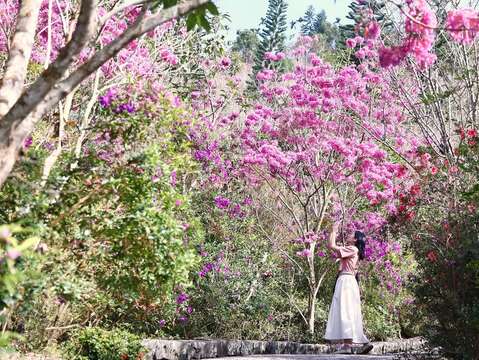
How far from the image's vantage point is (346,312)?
1026 cm

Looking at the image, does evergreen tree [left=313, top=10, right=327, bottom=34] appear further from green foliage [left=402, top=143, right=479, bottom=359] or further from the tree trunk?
green foliage [left=402, top=143, right=479, bottom=359]

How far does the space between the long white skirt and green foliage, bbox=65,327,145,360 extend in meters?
3.83

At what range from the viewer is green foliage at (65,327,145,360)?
23.5 ft

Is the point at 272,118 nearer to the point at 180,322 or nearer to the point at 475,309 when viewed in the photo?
the point at 180,322

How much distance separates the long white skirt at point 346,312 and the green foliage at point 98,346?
151 inches

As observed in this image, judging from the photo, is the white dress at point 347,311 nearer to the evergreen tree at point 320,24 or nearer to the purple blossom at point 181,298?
the purple blossom at point 181,298

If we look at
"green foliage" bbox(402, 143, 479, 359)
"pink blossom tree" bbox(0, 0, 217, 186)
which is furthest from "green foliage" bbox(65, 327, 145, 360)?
"pink blossom tree" bbox(0, 0, 217, 186)

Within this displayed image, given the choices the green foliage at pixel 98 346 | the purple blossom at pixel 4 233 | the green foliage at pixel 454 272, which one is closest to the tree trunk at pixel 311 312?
the green foliage at pixel 454 272

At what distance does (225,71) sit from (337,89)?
4848mm

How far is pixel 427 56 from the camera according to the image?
4.42 m

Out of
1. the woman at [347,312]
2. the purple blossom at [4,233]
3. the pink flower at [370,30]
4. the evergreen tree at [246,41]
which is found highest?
the evergreen tree at [246,41]

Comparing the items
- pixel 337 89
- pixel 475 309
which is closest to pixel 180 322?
pixel 337 89

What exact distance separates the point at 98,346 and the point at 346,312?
14.1 ft

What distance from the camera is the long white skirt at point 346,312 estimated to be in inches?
402
